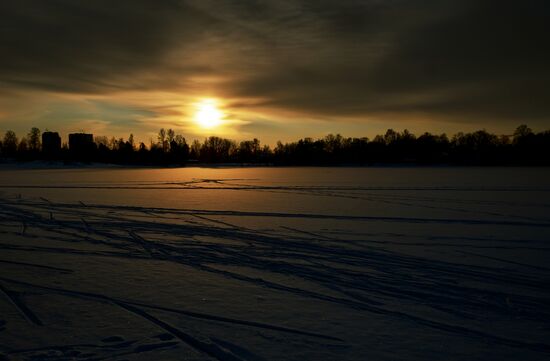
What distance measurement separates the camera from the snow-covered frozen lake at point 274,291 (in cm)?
377

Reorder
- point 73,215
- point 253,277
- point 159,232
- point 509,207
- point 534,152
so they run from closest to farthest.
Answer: point 253,277, point 159,232, point 73,215, point 509,207, point 534,152

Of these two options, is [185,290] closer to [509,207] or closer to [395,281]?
[395,281]

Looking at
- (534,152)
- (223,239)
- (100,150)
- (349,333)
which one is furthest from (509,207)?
(100,150)

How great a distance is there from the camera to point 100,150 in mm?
120875

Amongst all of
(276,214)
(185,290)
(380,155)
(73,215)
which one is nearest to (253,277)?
(185,290)

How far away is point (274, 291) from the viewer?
17.3 ft

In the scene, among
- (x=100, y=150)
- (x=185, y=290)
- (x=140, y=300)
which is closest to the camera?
(x=140, y=300)

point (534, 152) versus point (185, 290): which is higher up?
point (534, 152)

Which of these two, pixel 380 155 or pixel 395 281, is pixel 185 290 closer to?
pixel 395 281

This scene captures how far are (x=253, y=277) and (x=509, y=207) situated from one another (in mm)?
12021

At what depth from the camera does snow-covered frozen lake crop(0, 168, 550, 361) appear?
3768 mm

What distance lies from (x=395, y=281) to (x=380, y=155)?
12457cm

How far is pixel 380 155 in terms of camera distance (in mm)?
126125

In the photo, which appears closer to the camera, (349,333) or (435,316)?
(349,333)
